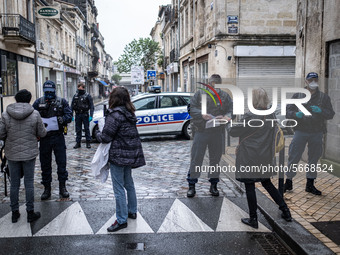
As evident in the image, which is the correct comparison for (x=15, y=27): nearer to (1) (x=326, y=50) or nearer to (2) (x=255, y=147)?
(1) (x=326, y=50)

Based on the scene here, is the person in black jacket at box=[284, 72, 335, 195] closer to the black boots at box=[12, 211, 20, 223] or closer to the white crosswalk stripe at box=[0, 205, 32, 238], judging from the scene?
the white crosswalk stripe at box=[0, 205, 32, 238]

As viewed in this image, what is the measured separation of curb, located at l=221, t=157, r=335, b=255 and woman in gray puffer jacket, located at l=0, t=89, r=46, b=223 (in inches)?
125

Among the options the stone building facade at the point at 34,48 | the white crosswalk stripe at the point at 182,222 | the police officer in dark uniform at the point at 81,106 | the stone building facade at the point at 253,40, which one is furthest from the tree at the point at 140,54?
the white crosswalk stripe at the point at 182,222

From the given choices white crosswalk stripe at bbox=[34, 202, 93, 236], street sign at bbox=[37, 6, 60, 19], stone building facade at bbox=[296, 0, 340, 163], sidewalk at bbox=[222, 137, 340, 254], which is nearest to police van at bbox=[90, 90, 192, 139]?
stone building facade at bbox=[296, 0, 340, 163]

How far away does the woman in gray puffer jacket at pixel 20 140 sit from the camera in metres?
4.85

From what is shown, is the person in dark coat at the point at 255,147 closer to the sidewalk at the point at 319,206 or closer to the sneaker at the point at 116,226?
the sidewalk at the point at 319,206

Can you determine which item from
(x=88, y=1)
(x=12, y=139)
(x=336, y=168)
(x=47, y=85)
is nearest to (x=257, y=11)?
(x=336, y=168)

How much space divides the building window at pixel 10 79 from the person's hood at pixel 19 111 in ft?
48.5

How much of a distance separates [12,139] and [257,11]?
14.1m

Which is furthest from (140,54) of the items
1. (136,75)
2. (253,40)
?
(253,40)

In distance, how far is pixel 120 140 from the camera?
462cm

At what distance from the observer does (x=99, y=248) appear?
419 cm

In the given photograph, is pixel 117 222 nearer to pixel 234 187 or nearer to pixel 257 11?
pixel 234 187

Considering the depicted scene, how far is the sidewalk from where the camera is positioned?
4.48m
